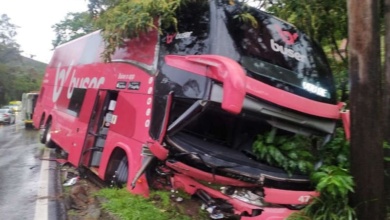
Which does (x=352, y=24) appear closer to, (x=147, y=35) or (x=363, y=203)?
(x=363, y=203)

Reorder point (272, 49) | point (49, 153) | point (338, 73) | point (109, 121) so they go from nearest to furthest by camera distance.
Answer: point (272, 49) → point (109, 121) → point (338, 73) → point (49, 153)

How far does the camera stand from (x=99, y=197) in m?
5.99

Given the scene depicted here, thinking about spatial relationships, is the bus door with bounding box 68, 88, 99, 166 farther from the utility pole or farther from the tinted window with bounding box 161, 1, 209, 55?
the utility pole

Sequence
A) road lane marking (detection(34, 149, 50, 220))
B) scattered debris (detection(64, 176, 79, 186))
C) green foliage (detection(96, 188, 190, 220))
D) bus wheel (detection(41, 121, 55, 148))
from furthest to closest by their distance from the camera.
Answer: bus wheel (detection(41, 121, 55, 148)) < scattered debris (detection(64, 176, 79, 186)) < road lane marking (detection(34, 149, 50, 220)) < green foliage (detection(96, 188, 190, 220))

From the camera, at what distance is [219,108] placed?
4.56 metres

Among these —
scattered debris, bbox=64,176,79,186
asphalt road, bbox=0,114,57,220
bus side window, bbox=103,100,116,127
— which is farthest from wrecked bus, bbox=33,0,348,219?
scattered debris, bbox=64,176,79,186

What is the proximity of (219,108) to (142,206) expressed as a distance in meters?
1.57

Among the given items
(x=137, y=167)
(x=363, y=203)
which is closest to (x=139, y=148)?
(x=137, y=167)

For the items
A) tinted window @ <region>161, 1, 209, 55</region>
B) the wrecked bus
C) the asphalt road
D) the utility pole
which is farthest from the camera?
the asphalt road

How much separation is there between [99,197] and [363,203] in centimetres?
347

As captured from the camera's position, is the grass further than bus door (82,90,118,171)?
No

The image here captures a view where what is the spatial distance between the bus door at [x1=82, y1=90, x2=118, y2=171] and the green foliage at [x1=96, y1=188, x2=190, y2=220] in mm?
1950

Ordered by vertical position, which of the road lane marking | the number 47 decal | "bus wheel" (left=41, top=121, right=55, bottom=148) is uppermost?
the number 47 decal

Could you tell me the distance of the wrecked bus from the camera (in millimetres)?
4539
